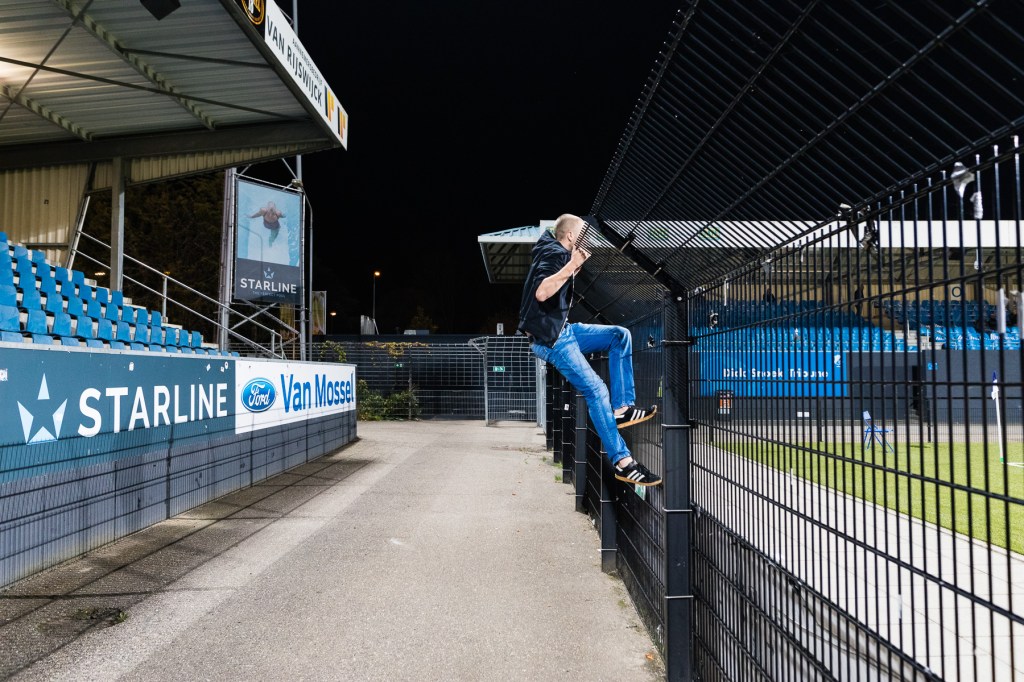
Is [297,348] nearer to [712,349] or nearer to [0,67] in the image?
[0,67]

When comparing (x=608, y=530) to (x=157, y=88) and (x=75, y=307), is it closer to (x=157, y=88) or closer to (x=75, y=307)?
(x=75, y=307)

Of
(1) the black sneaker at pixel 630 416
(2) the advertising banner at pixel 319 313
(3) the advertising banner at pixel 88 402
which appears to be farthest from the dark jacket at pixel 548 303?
(2) the advertising banner at pixel 319 313

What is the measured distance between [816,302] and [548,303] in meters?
1.57

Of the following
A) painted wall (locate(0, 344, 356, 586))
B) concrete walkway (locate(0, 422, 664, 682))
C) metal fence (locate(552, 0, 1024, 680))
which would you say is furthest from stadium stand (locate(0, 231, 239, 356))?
metal fence (locate(552, 0, 1024, 680))

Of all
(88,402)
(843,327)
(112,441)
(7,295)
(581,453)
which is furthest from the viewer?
(581,453)

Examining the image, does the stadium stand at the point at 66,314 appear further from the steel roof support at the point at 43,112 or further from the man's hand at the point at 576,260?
the man's hand at the point at 576,260

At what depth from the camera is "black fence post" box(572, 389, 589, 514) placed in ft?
26.8

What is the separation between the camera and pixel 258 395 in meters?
11.2

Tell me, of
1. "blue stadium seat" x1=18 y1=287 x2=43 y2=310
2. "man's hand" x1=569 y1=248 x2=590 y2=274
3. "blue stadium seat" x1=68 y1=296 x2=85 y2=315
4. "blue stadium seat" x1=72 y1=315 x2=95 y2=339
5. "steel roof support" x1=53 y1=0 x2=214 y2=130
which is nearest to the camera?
"man's hand" x1=569 y1=248 x2=590 y2=274

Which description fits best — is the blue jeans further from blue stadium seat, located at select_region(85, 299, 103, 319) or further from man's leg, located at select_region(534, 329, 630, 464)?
blue stadium seat, located at select_region(85, 299, 103, 319)

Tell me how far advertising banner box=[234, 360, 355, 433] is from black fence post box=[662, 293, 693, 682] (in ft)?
26.6

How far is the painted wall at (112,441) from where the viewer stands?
19.0ft

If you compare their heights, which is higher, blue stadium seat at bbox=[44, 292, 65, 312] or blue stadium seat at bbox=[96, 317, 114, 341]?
blue stadium seat at bbox=[44, 292, 65, 312]

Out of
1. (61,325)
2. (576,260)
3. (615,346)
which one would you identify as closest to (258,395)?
(61,325)
